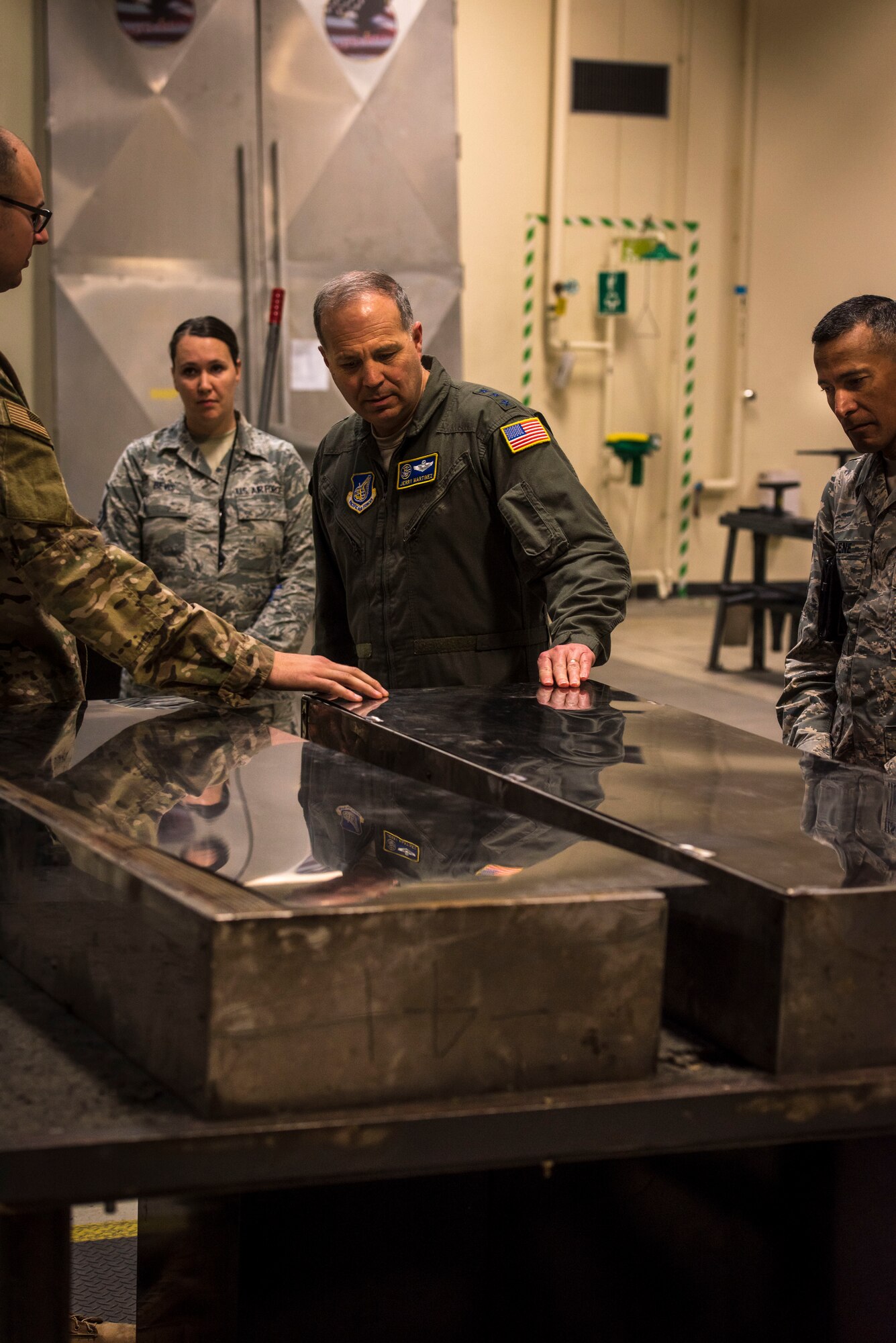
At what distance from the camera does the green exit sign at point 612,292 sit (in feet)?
26.2

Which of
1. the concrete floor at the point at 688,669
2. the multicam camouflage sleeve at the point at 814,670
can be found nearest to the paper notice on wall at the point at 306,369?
the concrete floor at the point at 688,669

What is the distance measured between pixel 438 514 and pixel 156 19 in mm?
4802

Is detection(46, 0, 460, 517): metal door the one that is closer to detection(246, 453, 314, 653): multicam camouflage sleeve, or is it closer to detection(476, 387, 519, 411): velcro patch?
detection(246, 453, 314, 653): multicam camouflage sleeve

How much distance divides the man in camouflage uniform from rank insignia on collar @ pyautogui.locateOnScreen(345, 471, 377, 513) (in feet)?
2.52

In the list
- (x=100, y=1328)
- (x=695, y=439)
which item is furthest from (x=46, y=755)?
(x=695, y=439)

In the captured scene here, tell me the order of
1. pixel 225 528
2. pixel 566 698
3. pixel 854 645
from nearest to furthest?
1. pixel 566 698
2. pixel 854 645
3. pixel 225 528

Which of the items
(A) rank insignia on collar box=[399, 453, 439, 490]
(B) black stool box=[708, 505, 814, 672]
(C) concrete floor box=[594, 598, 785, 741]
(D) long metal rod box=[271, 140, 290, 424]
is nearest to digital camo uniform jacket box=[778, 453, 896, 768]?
(A) rank insignia on collar box=[399, 453, 439, 490]

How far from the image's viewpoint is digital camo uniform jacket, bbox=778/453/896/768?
6.95 feet

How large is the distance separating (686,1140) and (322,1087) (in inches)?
11.4

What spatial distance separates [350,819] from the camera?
52.7 inches

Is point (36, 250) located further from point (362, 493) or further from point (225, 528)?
point (362, 493)

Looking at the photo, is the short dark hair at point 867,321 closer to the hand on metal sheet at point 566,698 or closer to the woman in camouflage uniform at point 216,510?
the hand on metal sheet at point 566,698

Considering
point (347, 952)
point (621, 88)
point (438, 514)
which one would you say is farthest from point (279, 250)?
point (347, 952)

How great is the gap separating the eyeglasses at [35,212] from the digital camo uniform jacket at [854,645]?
1218 millimetres
